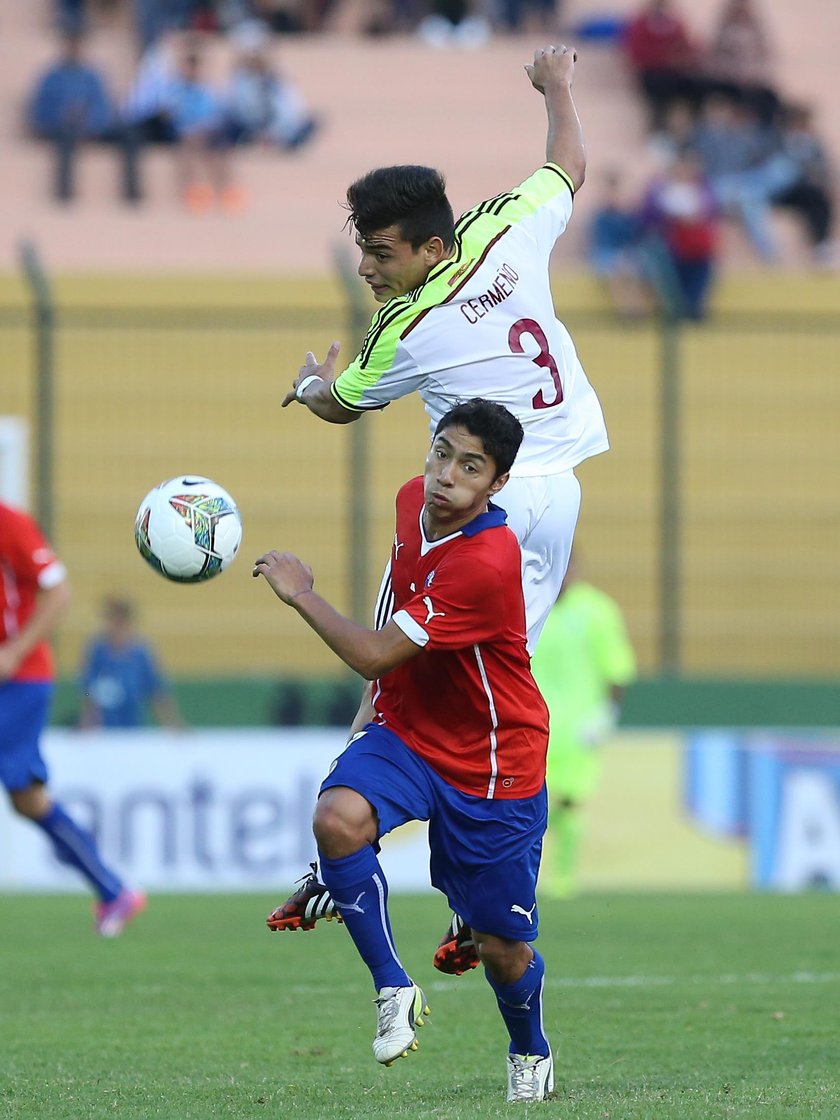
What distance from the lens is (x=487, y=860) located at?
5637 mm

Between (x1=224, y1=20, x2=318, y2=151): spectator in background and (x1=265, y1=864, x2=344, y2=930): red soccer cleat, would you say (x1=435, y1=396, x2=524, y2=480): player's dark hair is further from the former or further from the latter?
(x1=224, y1=20, x2=318, y2=151): spectator in background

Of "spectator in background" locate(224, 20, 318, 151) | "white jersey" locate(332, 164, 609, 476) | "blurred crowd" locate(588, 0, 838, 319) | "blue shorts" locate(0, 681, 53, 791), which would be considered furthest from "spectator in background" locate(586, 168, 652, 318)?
"white jersey" locate(332, 164, 609, 476)

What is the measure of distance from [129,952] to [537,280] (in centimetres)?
492

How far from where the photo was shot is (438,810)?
18.6 feet

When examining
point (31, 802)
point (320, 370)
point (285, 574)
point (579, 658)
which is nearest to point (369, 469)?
point (579, 658)

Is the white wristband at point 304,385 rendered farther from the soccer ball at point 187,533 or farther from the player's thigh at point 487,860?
the player's thigh at point 487,860

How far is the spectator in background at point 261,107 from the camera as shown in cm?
2088

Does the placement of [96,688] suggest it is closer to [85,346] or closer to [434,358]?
[85,346]

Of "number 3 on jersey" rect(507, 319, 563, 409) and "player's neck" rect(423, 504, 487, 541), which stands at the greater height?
"number 3 on jersey" rect(507, 319, 563, 409)

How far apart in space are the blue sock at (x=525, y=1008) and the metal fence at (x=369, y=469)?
10.7 meters

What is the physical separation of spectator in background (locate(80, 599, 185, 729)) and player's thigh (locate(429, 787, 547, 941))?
32.9 feet

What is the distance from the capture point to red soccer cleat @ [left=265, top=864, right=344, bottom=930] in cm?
588

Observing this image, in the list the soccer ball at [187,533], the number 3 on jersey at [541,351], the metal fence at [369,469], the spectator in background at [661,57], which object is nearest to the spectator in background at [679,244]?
the metal fence at [369,469]

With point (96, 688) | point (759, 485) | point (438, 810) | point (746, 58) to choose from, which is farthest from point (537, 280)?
point (746, 58)
